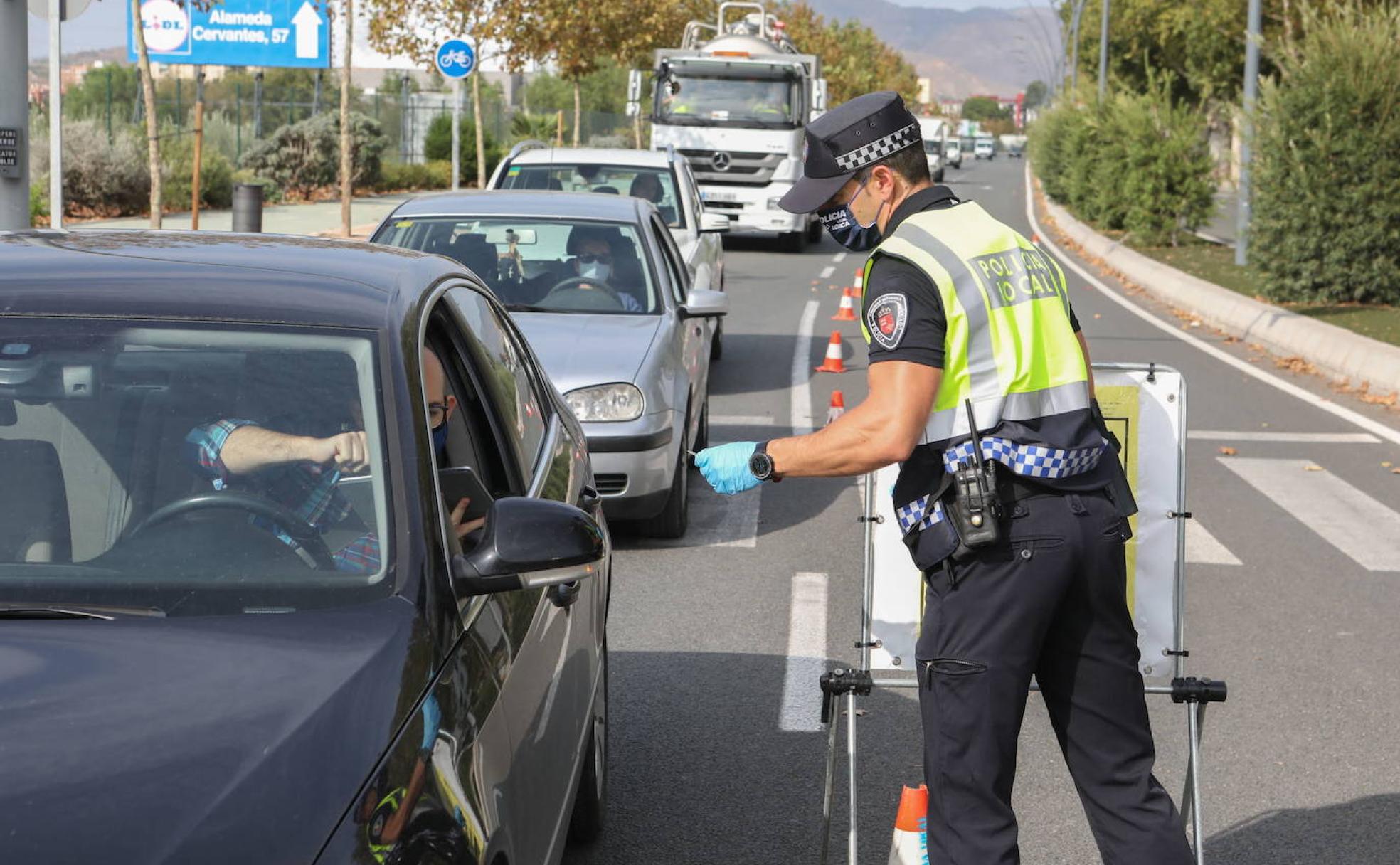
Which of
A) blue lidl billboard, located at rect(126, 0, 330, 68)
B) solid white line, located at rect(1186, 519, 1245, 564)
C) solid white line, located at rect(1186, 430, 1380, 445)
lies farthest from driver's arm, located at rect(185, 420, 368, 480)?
blue lidl billboard, located at rect(126, 0, 330, 68)

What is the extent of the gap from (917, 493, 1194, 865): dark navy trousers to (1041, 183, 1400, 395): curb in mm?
11066

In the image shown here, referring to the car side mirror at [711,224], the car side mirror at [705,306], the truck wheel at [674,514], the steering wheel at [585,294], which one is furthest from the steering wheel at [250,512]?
the car side mirror at [711,224]

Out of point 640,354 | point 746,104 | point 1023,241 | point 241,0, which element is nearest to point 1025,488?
point 1023,241

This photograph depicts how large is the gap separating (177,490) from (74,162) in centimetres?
2705

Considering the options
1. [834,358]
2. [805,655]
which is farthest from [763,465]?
[834,358]

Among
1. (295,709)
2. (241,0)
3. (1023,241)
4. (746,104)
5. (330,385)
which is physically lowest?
(295,709)

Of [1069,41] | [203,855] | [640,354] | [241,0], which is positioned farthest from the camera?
[1069,41]

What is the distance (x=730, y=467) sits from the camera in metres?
3.52

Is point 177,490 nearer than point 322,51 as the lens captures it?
Yes

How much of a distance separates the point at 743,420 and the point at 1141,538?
24.8 ft

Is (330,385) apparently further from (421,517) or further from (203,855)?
(203,855)

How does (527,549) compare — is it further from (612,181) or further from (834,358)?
(612,181)

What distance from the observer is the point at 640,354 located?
8.11m

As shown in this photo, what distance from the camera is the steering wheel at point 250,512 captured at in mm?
3049
